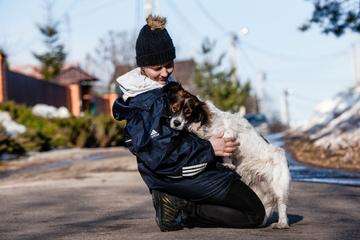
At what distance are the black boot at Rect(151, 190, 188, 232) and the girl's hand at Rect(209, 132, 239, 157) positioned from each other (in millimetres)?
512

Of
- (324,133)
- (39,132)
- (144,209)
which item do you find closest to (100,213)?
(144,209)

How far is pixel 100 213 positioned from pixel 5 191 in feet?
11.5

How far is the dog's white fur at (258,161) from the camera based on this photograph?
5.71 meters

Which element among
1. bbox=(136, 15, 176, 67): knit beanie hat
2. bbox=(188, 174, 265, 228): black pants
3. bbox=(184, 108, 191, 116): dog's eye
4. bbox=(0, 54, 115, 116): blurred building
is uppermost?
bbox=(136, 15, 176, 67): knit beanie hat

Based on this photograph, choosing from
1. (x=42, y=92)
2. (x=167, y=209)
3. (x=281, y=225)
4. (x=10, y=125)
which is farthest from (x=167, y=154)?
(x=42, y=92)

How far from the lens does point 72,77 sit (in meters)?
54.6

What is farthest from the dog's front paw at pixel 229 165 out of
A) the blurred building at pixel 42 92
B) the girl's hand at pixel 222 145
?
the blurred building at pixel 42 92

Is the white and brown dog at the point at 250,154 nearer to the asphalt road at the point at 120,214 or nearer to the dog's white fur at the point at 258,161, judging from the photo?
the dog's white fur at the point at 258,161

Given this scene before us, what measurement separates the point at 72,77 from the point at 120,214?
157ft

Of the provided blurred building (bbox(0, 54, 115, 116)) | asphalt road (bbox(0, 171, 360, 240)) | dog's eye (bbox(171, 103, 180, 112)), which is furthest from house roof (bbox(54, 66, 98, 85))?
dog's eye (bbox(171, 103, 180, 112))

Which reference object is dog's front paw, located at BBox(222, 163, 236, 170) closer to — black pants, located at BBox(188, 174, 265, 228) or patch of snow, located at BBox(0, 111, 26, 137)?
black pants, located at BBox(188, 174, 265, 228)

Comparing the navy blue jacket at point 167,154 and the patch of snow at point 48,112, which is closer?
the navy blue jacket at point 167,154

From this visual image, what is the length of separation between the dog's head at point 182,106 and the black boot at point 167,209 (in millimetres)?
616

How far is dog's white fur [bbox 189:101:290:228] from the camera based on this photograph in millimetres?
5715
